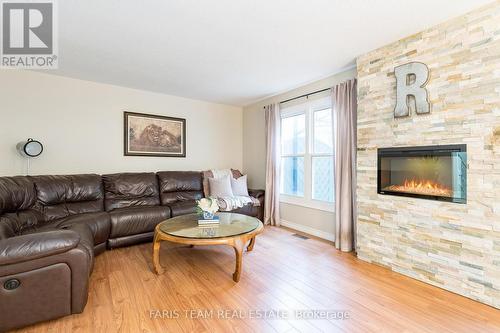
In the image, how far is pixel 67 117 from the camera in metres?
3.53

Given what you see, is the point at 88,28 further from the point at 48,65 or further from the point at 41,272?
the point at 41,272

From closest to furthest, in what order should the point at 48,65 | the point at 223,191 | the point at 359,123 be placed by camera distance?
the point at 359,123 → the point at 48,65 → the point at 223,191

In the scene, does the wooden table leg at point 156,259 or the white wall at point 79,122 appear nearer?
the wooden table leg at point 156,259

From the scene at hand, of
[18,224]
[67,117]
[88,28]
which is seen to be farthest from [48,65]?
[18,224]

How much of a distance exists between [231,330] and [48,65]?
3.86 m

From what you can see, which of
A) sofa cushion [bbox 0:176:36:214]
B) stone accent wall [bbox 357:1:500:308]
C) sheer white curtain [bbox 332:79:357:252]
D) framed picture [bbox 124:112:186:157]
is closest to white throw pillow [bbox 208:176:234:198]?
framed picture [bbox 124:112:186:157]

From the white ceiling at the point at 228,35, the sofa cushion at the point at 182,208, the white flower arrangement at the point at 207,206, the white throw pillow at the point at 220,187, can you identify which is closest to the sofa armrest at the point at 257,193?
the white throw pillow at the point at 220,187

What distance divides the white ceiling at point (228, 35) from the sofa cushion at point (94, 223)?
1.93m

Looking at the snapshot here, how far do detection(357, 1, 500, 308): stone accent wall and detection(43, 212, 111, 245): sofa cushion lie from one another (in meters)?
3.10

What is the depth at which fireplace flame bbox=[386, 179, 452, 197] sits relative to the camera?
216cm

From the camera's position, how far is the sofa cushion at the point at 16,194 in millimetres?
2434

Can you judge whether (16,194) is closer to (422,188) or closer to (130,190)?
(130,190)

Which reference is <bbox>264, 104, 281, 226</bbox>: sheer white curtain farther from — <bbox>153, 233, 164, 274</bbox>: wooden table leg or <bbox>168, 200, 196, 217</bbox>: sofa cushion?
<bbox>153, 233, 164, 274</bbox>: wooden table leg

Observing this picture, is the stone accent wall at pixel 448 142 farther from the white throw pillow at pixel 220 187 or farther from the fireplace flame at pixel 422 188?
the white throw pillow at pixel 220 187
